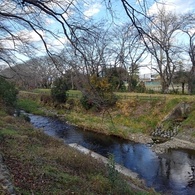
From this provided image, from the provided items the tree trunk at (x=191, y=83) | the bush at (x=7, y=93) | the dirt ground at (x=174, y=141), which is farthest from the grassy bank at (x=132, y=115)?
the tree trunk at (x=191, y=83)

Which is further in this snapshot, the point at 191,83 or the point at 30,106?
the point at 30,106

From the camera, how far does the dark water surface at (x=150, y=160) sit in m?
12.4

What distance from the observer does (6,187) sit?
468cm

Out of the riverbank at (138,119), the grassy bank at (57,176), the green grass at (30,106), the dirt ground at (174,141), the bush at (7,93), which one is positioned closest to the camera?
the grassy bank at (57,176)

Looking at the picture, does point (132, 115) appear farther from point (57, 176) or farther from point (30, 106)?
point (57, 176)

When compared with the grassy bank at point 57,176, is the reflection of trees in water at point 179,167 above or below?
below

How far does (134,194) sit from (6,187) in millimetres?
3646

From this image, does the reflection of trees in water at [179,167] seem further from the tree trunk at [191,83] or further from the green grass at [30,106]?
the tree trunk at [191,83]

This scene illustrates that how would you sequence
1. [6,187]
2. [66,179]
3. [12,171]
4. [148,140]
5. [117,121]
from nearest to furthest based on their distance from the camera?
[6,187] → [12,171] → [66,179] → [148,140] → [117,121]

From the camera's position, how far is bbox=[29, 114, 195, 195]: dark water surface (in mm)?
12375

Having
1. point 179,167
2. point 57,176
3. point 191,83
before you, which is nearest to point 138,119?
point 179,167

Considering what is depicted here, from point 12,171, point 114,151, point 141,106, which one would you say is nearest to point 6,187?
point 12,171

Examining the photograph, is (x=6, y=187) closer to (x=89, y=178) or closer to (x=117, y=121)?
(x=89, y=178)

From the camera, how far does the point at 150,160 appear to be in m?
16.1
